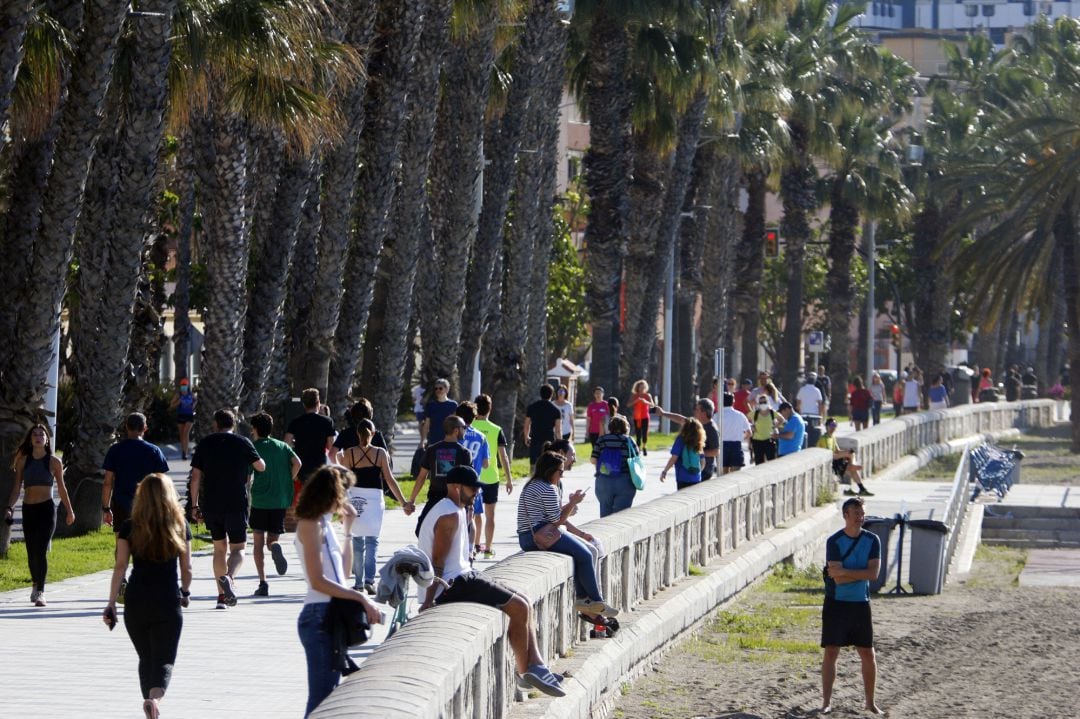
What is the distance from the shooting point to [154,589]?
9.09 m

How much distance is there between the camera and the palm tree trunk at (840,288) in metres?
61.1

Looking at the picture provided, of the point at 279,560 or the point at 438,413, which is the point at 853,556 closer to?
the point at 279,560

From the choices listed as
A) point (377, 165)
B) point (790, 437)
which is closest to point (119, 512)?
point (377, 165)

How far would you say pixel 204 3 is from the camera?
777 inches

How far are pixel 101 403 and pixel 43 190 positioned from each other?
95.5 inches

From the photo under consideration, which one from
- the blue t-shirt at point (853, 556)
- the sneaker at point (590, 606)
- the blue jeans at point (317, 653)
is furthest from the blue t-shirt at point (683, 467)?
the blue jeans at point (317, 653)

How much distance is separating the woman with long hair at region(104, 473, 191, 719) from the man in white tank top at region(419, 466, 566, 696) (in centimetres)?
145

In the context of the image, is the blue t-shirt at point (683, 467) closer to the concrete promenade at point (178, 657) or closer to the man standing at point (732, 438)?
the concrete promenade at point (178, 657)

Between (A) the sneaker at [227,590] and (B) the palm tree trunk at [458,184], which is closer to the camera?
(A) the sneaker at [227,590]

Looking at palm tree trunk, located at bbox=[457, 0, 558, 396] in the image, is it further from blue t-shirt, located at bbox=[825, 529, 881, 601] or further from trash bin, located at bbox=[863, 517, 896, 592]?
blue t-shirt, located at bbox=[825, 529, 881, 601]

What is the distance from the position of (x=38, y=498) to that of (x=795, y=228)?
47305mm

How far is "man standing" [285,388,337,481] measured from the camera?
16.3m

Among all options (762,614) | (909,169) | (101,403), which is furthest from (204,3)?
(909,169)

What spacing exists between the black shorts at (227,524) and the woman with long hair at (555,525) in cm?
256
